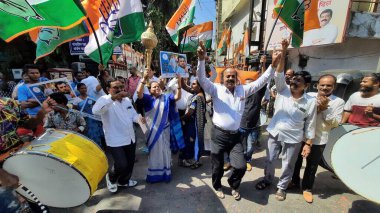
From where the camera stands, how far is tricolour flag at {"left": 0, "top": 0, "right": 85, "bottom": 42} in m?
2.38

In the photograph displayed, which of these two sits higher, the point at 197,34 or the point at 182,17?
the point at 182,17

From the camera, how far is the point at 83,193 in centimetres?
233

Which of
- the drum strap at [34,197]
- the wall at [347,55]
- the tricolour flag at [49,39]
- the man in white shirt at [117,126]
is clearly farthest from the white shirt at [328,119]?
the wall at [347,55]

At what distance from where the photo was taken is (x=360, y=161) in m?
2.27

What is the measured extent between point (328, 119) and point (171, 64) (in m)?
2.63

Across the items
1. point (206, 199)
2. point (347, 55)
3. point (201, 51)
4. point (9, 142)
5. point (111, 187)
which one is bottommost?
point (206, 199)

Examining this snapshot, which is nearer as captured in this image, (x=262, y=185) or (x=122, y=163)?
(x=122, y=163)

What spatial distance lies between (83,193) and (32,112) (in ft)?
7.58

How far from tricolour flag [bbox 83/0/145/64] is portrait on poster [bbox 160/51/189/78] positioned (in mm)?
731

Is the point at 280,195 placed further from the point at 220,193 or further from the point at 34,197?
the point at 34,197

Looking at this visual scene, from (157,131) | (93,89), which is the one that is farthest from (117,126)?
(93,89)

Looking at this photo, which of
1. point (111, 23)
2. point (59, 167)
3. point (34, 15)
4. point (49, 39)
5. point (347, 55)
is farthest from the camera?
point (347, 55)

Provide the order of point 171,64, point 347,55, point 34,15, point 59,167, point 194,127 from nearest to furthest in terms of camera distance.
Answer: point 59,167, point 34,15, point 171,64, point 194,127, point 347,55

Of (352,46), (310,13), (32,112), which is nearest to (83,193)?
(32,112)
